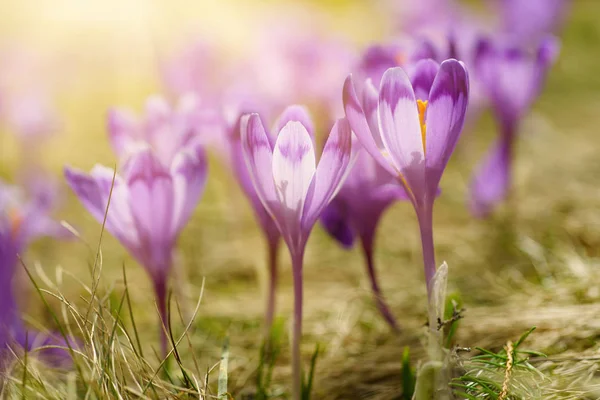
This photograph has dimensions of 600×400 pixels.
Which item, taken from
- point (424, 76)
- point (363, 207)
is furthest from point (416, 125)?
point (363, 207)

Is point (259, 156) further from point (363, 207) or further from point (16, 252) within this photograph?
point (16, 252)

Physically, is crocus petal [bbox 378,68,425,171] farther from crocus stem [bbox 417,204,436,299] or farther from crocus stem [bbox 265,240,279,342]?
crocus stem [bbox 265,240,279,342]

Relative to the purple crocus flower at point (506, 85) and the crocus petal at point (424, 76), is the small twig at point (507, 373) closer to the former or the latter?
the crocus petal at point (424, 76)

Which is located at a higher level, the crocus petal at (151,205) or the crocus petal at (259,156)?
the crocus petal at (259,156)

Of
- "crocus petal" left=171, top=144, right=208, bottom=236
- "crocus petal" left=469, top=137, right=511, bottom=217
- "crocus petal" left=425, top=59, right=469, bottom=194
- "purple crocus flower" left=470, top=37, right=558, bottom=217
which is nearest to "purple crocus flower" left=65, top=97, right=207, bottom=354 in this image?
"crocus petal" left=171, top=144, right=208, bottom=236

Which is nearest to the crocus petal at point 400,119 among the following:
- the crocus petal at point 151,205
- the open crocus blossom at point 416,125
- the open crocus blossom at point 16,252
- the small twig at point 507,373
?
the open crocus blossom at point 416,125
